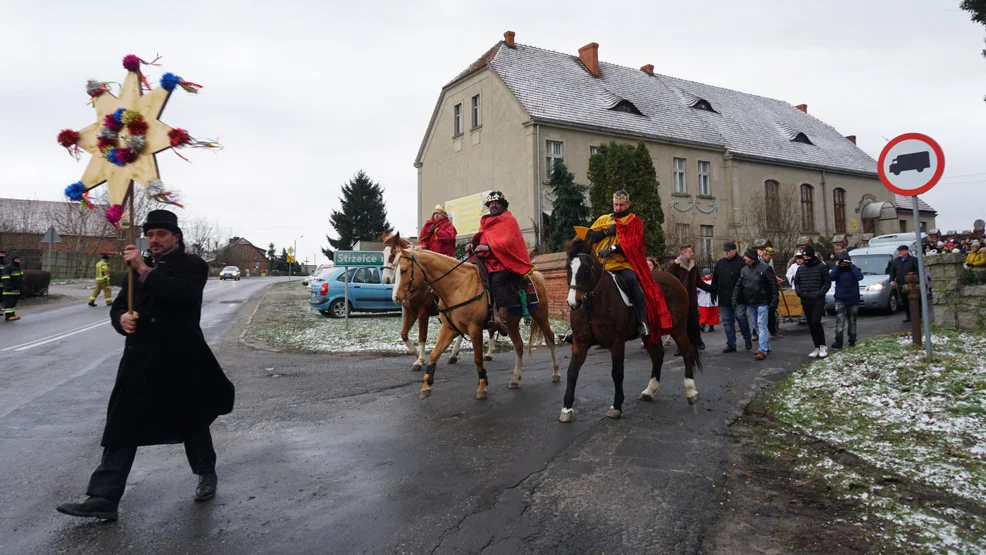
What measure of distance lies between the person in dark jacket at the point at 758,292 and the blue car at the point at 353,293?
11.4 meters

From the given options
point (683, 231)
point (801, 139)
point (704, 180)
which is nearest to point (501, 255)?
point (683, 231)

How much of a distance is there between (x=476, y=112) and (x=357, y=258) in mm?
19448

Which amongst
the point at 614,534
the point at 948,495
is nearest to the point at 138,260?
the point at 614,534

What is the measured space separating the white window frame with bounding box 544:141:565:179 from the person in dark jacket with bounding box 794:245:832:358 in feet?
63.7

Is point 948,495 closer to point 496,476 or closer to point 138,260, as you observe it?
point 496,476

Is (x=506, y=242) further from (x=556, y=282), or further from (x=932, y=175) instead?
(x=556, y=282)

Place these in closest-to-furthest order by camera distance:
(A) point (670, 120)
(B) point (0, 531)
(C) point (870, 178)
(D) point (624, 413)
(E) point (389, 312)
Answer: (B) point (0, 531), (D) point (624, 413), (E) point (389, 312), (A) point (670, 120), (C) point (870, 178)

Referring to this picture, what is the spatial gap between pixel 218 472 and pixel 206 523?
3.69 feet

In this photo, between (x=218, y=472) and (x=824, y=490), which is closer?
(x=824, y=490)

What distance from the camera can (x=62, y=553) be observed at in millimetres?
3393

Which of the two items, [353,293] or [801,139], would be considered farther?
[801,139]

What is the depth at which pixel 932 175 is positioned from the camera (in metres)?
7.05

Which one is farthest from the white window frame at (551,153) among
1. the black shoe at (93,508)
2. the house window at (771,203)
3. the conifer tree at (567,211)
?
the black shoe at (93,508)

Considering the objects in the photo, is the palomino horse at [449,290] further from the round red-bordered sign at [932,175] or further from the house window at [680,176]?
the house window at [680,176]
